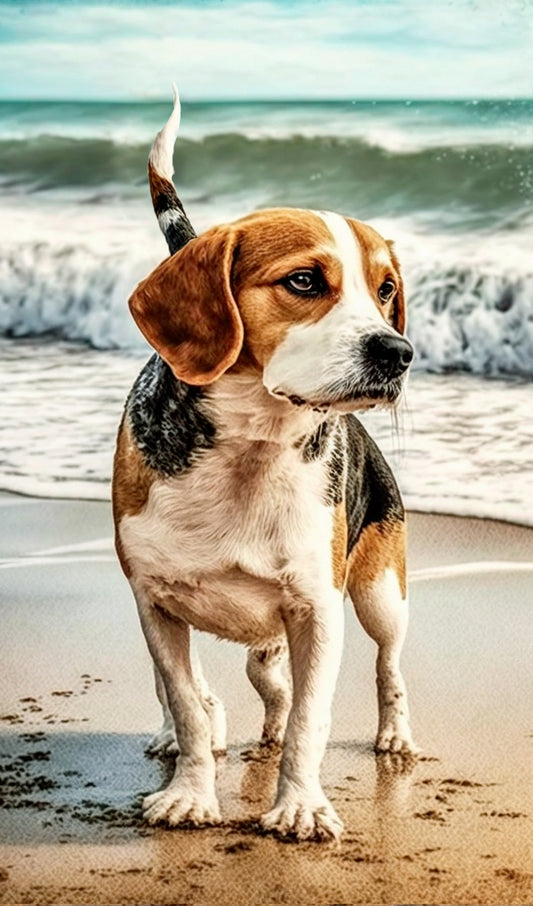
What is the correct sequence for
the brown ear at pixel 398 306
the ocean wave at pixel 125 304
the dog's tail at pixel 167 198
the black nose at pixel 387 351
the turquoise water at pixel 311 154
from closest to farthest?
the black nose at pixel 387 351 → the brown ear at pixel 398 306 → the dog's tail at pixel 167 198 → the turquoise water at pixel 311 154 → the ocean wave at pixel 125 304

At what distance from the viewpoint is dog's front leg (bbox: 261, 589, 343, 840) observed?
2408 mm

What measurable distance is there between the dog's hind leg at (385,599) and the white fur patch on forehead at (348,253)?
1.74 ft

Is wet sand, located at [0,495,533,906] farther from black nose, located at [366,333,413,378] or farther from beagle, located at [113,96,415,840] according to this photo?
black nose, located at [366,333,413,378]

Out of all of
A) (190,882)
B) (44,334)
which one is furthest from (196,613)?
(44,334)

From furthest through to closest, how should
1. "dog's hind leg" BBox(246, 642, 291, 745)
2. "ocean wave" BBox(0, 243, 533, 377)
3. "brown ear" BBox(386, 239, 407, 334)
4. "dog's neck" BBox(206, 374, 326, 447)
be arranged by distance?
"ocean wave" BBox(0, 243, 533, 377)
"dog's hind leg" BBox(246, 642, 291, 745)
"brown ear" BBox(386, 239, 407, 334)
"dog's neck" BBox(206, 374, 326, 447)

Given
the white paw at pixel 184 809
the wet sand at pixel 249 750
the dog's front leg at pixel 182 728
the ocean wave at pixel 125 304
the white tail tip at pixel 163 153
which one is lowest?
the wet sand at pixel 249 750

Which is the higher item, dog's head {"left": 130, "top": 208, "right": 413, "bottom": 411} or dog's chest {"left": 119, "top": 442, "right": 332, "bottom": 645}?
dog's head {"left": 130, "top": 208, "right": 413, "bottom": 411}

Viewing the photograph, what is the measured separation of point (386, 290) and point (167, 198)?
A: 443 millimetres

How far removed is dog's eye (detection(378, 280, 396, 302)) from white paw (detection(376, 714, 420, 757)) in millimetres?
783

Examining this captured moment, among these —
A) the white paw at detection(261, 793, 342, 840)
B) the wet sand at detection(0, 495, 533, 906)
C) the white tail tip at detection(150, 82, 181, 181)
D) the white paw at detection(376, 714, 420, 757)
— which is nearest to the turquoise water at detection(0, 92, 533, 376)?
the wet sand at detection(0, 495, 533, 906)

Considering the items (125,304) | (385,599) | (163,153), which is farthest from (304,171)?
(385,599)

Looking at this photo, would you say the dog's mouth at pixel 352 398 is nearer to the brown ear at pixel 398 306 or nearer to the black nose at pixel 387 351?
the black nose at pixel 387 351

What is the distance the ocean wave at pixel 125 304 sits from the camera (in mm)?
3697

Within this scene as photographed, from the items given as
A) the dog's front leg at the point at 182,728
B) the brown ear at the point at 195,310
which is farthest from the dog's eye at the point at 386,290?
the dog's front leg at the point at 182,728
